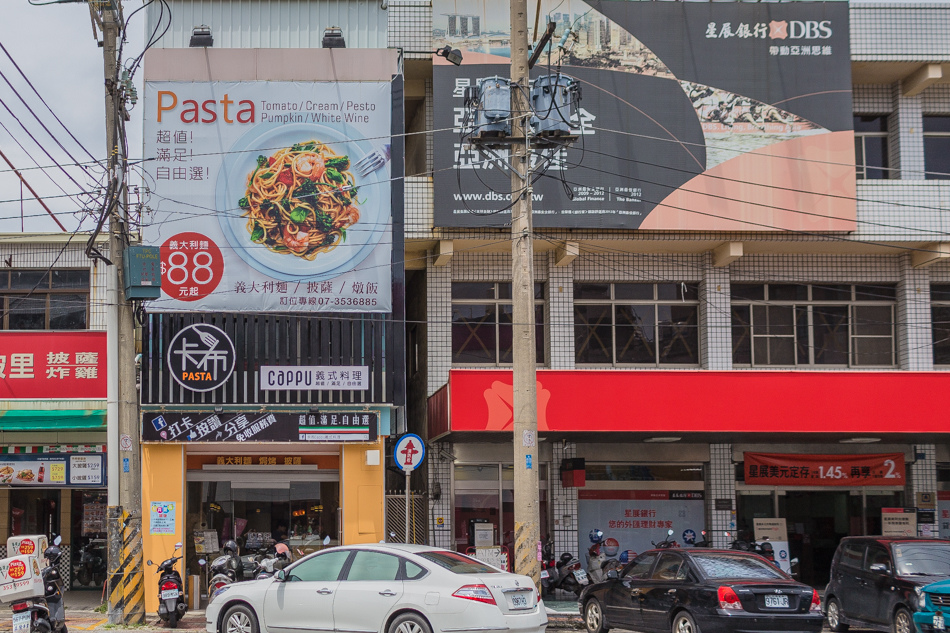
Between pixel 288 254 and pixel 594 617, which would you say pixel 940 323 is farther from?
pixel 288 254

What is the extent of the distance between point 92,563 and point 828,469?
54.0 feet

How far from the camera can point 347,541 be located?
65.5 feet

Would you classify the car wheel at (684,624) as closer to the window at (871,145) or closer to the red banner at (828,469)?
the red banner at (828,469)

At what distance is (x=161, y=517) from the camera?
64.7 ft

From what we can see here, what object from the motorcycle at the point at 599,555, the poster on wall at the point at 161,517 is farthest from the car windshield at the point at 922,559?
the poster on wall at the point at 161,517

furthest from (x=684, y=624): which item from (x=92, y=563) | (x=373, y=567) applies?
(x=92, y=563)

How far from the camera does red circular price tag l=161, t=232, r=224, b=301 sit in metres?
20.3

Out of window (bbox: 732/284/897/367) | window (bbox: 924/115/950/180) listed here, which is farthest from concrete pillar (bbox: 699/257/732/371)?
window (bbox: 924/115/950/180)

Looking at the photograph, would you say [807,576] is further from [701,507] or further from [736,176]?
[736,176]

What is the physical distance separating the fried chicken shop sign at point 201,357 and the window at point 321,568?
7.34 m

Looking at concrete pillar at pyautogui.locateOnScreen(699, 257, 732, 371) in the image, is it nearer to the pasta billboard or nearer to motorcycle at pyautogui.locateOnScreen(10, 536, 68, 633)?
the pasta billboard

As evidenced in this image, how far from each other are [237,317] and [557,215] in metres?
6.89

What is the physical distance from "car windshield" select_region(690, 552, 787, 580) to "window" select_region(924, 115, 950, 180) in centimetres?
1338

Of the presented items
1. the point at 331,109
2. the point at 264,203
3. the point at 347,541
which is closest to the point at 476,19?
the point at 331,109
